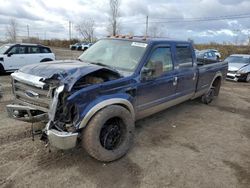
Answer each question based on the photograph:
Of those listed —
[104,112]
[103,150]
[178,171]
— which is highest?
[104,112]

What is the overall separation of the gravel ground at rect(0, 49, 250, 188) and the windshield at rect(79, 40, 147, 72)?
150cm

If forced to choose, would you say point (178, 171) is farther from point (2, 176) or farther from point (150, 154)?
point (2, 176)

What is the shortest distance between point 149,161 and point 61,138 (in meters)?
1.52

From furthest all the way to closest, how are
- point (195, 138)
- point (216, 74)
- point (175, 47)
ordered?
point (216, 74)
point (175, 47)
point (195, 138)

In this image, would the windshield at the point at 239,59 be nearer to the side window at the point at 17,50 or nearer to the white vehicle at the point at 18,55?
the white vehicle at the point at 18,55

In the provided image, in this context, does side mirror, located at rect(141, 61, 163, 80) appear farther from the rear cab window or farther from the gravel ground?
the rear cab window

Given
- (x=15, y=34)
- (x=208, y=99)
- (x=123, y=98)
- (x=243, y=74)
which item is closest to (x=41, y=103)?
(x=123, y=98)

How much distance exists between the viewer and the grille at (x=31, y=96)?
3404mm

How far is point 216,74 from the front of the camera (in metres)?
7.28

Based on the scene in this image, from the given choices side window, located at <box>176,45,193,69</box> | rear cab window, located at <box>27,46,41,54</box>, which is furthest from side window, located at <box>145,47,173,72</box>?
rear cab window, located at <box>27,46,41,54</box>

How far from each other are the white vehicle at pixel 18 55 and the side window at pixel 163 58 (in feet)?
29.0

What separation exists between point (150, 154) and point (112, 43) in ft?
7.66

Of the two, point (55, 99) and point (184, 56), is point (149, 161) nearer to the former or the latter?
point (55, 99)

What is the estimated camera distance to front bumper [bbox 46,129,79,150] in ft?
9.82
